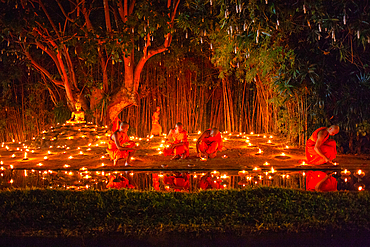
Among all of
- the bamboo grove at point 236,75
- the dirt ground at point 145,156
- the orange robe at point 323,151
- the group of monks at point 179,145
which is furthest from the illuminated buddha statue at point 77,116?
the orange robe at point 323,151


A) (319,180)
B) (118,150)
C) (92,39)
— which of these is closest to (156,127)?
(92,39)

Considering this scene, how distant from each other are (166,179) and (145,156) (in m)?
2.34

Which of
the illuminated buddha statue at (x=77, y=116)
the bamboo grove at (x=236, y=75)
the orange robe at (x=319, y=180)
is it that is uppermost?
the bamboo grove at (x=236, y=75)

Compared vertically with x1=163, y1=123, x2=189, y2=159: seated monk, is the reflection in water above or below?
below

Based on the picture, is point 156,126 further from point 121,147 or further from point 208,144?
point 121,147

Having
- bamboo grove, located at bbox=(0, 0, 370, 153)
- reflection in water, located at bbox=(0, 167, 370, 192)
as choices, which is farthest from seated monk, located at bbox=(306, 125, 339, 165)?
bamboo grove, located at bbox=(0, 0, 370, 153)

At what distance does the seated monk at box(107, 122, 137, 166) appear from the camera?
6.47m

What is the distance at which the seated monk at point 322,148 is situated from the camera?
20.6 ft

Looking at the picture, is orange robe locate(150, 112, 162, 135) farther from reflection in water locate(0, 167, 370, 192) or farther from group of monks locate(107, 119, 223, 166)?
reflection in water locate(0, 167, 370, 192)

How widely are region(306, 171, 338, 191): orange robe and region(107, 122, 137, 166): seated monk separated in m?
3.14

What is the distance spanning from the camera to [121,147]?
6.43m

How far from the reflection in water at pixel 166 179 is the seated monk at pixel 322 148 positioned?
468 mm

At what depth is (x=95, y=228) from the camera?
11.0 ft

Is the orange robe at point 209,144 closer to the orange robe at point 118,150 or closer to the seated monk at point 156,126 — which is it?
the orange robe at point 118,150
